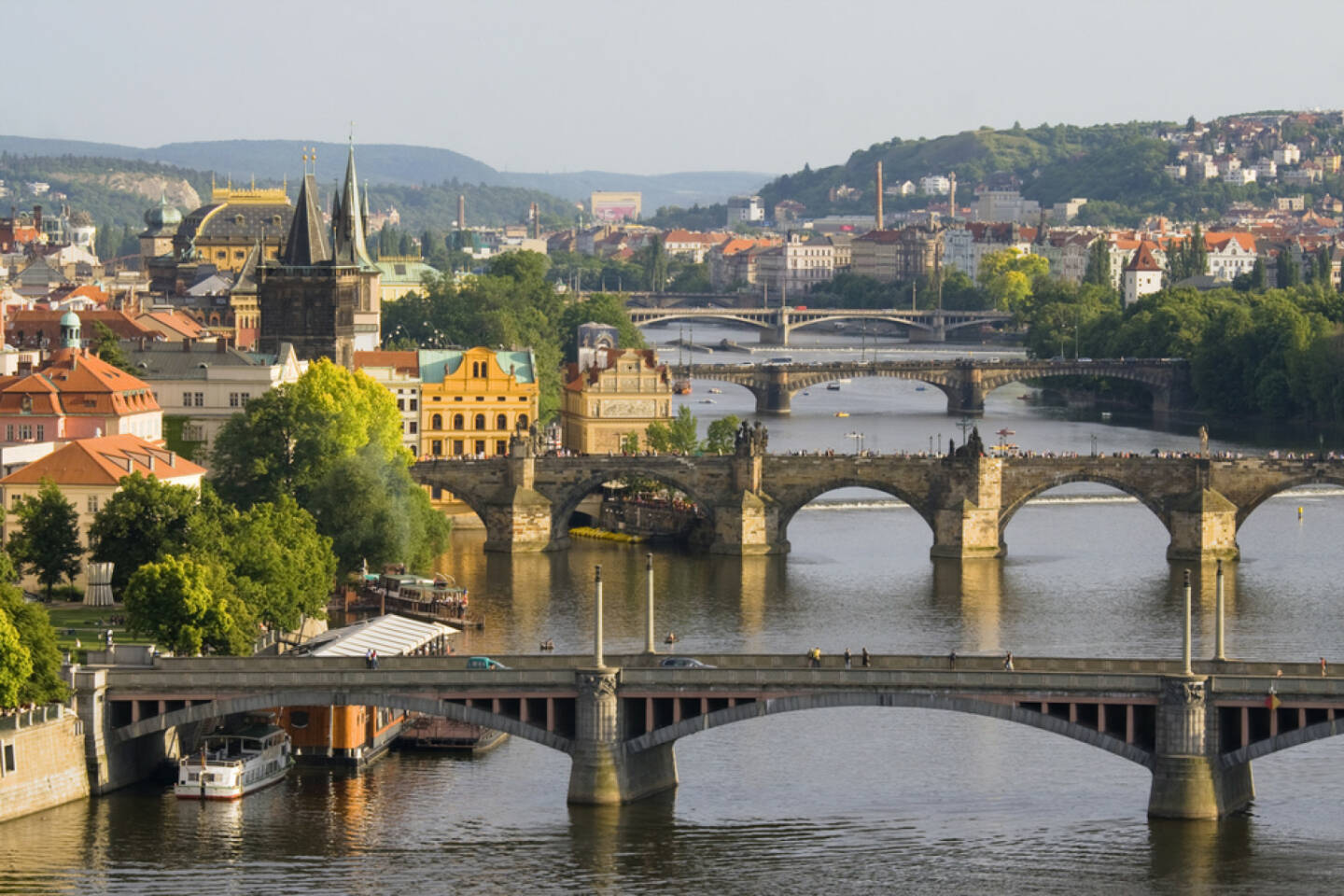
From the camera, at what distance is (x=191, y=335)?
387 ft

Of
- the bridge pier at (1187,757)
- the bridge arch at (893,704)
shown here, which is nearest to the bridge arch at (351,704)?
the bridge arch at (893,704)

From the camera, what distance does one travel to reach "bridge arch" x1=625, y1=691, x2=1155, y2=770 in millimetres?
53375

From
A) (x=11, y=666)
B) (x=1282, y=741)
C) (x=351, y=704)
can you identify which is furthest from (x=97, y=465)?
(x=1282, y=741)

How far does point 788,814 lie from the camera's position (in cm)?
5512

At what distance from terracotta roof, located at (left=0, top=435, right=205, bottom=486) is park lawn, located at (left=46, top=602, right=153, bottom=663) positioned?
18.6ft

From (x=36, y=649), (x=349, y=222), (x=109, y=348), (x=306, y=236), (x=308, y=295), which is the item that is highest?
(x=349, y=222)

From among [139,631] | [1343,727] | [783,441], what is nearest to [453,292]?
[783,441]

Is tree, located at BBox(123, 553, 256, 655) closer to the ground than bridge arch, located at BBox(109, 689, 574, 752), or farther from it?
farther from it

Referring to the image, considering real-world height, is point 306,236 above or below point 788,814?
above

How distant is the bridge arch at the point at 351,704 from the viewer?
54.2 metres

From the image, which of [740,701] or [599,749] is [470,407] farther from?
[740,701]

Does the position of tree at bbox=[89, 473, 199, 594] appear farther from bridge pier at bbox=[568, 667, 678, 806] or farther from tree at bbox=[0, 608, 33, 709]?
bridge pier at bbox=[568, 667, 678, 806]

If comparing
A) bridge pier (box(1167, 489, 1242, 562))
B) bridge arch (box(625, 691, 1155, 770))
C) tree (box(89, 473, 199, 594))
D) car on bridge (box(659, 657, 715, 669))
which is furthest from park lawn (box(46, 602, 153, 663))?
bridge pier (box(1167, 489, 1242, 562))

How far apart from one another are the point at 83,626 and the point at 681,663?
1509 centimetres
